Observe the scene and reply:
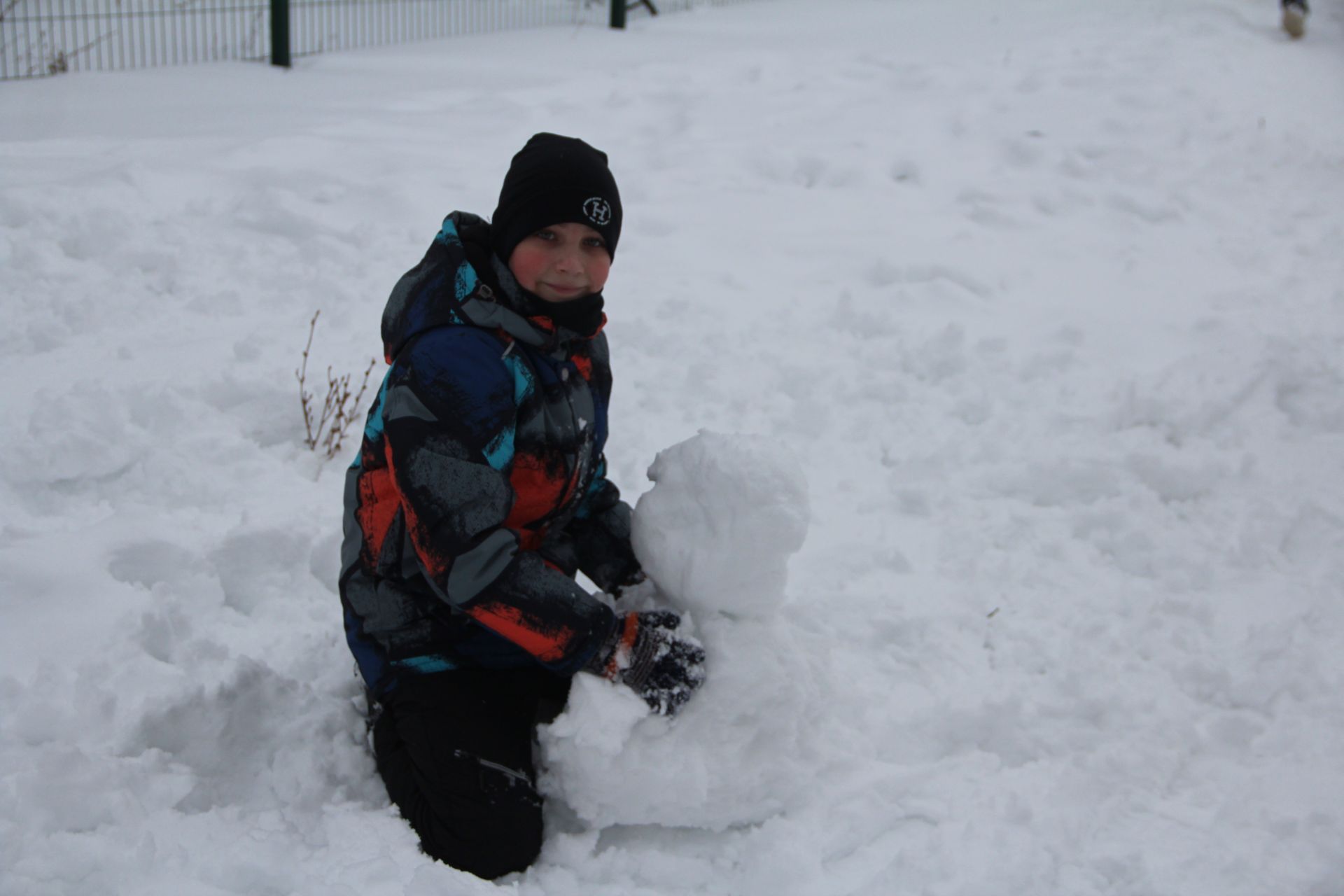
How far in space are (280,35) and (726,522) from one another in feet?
20.0

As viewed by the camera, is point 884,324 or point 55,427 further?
point 884,324

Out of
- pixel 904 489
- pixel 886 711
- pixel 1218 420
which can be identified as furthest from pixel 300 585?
pixel 1218 420

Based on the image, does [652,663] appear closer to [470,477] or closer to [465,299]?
[470,477]

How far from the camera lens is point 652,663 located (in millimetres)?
2146

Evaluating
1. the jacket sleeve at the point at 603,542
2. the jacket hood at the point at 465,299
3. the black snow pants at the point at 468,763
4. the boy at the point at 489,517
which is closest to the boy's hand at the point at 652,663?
the boy at the point at 489,517

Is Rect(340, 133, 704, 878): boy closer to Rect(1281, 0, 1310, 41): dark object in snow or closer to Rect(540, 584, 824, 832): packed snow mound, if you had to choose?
Rect(540, 584, 824, 832): packed snow mound

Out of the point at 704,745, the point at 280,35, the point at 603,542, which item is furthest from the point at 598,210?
the point at 280,35

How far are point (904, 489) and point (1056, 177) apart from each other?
123 inches

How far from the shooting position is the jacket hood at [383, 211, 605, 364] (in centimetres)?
208

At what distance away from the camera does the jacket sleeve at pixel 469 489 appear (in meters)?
2.00

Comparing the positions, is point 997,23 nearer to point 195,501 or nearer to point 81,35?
→ point 81,35

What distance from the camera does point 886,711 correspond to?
2.62 m

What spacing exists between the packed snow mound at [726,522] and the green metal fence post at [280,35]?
19.2 ft

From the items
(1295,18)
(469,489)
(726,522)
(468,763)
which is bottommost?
(468,763)
